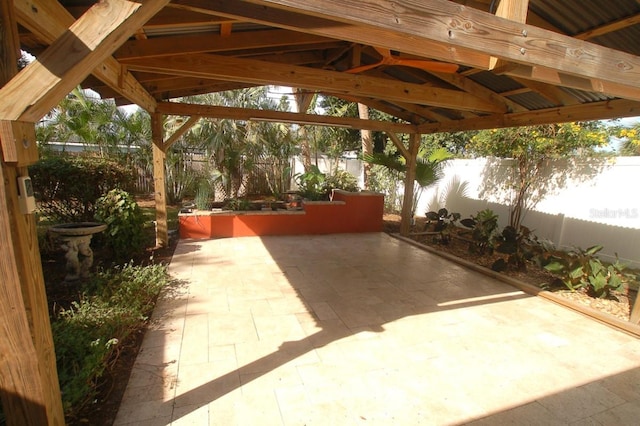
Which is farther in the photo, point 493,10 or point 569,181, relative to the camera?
point 569,181

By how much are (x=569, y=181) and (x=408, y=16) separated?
5.87m

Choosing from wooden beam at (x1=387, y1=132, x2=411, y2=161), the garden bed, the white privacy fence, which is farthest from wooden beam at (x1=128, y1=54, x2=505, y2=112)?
the garden bed

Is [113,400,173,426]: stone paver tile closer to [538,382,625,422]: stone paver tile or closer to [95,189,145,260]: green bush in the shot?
[538,382,625,422]: stone paver tile

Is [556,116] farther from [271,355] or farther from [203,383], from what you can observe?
[203,383]

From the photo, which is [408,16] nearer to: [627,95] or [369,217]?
[627,95]

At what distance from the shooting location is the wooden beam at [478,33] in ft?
4.43

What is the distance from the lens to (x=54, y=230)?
3494mm

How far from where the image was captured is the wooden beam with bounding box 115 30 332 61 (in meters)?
2.80

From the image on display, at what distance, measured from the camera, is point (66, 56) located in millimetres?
1130

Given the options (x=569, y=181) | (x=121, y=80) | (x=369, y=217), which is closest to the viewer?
(x=121, y=80)

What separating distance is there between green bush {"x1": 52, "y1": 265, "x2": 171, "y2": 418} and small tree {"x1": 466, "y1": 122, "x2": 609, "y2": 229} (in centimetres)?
658

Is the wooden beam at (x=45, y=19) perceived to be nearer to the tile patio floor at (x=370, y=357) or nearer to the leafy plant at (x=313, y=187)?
the tile patio floor at (x=370, y=357)

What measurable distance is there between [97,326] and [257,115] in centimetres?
388

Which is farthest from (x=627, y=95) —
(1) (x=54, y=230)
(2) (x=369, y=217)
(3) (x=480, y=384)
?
(1) (x=54, y=230)
